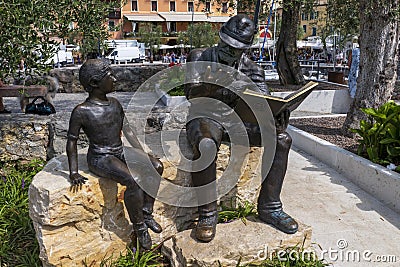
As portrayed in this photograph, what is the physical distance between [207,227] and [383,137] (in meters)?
2.83

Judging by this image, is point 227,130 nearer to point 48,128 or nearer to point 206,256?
point 206,256

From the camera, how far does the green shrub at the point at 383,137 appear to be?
4.60 metres

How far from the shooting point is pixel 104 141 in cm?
301

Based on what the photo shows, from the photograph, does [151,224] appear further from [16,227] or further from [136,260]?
[16,227]

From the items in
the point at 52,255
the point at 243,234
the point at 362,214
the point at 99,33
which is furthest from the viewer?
the point at 99,33

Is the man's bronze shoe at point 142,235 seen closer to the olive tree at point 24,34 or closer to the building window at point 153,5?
the olive tree at point 24,34

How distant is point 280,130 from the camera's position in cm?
321

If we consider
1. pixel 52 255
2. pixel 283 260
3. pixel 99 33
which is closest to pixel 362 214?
pixel 283 260

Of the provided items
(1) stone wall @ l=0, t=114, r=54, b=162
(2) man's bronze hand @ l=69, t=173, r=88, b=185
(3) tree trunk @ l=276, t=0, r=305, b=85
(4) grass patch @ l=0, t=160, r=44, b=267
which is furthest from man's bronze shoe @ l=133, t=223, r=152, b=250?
(3) tree trunk @ l=276, t=0, r=305, b=85

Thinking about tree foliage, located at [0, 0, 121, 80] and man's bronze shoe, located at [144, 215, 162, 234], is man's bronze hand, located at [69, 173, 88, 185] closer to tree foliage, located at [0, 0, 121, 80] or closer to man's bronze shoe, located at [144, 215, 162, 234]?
man's bronze shoe, located at [144, 215, 162, 234]

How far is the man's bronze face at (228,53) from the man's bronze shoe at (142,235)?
1.45 m

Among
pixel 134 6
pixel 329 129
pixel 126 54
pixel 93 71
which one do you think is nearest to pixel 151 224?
pixel 93 71

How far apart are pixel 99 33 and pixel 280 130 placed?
2.74 m

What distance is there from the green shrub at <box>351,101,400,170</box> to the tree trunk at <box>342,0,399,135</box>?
118cm
